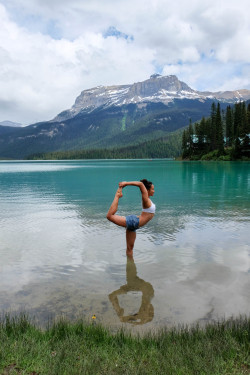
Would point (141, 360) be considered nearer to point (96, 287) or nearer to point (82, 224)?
point (96, 287)

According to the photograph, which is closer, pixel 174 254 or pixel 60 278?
pixel 60 278

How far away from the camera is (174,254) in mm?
12180

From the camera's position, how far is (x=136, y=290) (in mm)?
8781

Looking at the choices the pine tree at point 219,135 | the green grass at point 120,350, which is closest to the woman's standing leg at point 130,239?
the green grass at point 120,350

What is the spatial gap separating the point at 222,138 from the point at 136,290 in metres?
119

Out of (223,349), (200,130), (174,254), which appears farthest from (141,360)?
(200,130)

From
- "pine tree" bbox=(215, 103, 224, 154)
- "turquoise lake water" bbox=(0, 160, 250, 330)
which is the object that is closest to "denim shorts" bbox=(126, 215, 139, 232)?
"turquoise lake water" bbox=(0, 160, 250, 330)

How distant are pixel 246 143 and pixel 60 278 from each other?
106799mm

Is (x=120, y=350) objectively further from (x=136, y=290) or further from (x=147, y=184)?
(x=147, y=184)

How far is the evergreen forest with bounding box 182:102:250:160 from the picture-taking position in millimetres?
104600

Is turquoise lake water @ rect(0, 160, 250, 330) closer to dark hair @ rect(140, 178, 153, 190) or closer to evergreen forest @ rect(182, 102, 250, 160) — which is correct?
dark hair @ rect(140, 178, 153, 190)

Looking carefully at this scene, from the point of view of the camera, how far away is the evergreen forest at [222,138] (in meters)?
105

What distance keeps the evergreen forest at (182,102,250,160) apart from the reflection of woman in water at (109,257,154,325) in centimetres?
10294

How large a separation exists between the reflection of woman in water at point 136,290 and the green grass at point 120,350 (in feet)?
2.51
